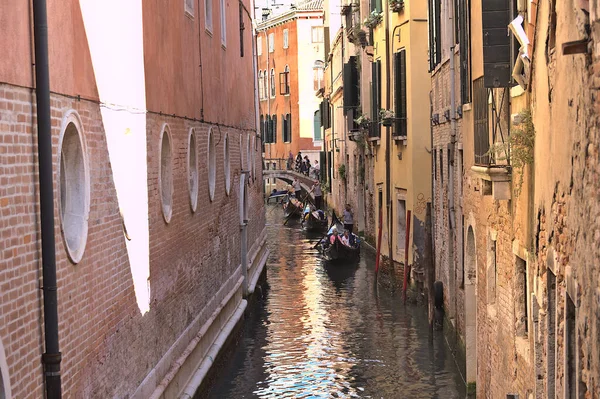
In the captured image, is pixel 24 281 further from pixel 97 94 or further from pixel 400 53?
pixel 400 53

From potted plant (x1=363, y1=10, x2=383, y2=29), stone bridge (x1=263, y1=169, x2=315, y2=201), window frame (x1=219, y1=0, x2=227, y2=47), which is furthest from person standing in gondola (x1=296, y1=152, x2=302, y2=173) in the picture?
window frame (x1=219, y1=0, x2=227, y2=47)

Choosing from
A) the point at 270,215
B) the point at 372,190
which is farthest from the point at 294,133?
the point at 372,190

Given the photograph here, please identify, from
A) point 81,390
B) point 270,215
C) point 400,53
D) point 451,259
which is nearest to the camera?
point 81,390

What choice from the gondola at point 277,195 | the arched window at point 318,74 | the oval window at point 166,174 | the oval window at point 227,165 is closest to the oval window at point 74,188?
the oval window at point 166,174

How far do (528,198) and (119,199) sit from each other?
11.6ft

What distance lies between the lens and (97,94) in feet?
27.5

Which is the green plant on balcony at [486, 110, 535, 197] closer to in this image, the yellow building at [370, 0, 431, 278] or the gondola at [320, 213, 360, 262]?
the yellow building at [370, 0, 431, 278]

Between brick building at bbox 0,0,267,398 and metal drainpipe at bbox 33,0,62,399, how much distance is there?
0.05 metres

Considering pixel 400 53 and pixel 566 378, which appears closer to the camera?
pixel 566 378

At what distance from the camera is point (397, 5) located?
2067 cm

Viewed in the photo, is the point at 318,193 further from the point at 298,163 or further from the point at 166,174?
the point at 166,174

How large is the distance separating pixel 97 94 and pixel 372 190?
20.3m

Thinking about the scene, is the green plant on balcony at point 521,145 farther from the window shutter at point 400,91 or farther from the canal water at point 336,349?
the window shutter at point 400,91

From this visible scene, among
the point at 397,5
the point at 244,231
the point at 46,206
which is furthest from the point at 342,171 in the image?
the point at 46,206
